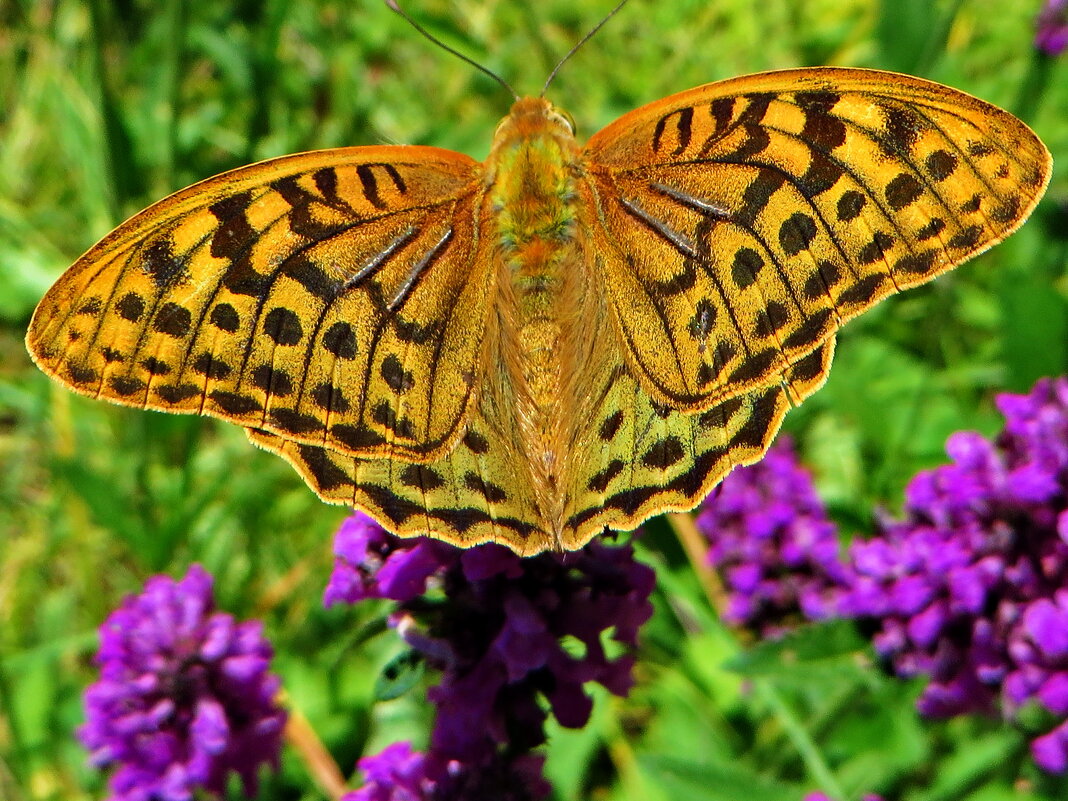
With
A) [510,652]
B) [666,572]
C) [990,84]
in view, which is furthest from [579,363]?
[990,84]

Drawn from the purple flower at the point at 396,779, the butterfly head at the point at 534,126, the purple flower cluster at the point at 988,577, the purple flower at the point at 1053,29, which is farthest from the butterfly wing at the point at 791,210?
the purple flower at the point at 1053,29

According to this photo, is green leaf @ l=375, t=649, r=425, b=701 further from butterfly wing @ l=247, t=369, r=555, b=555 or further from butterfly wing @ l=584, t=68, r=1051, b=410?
butterfly wing @ l=584, t=68, r=1051, b=410

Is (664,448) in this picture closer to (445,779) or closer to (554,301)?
(554,301)

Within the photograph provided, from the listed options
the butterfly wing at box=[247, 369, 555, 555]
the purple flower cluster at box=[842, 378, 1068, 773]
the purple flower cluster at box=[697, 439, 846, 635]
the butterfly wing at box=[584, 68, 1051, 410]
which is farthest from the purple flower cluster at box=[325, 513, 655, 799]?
the purple flower cluster at box=[697, 439, 846, 635]

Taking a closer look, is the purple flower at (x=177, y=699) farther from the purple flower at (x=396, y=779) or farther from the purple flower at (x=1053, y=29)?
the purple flower at (x=1053, y=29)

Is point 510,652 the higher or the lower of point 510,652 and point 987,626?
the higher

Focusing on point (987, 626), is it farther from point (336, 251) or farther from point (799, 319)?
point (336, 251)

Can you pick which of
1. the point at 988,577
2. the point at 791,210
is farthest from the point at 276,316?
the point at 988,577
